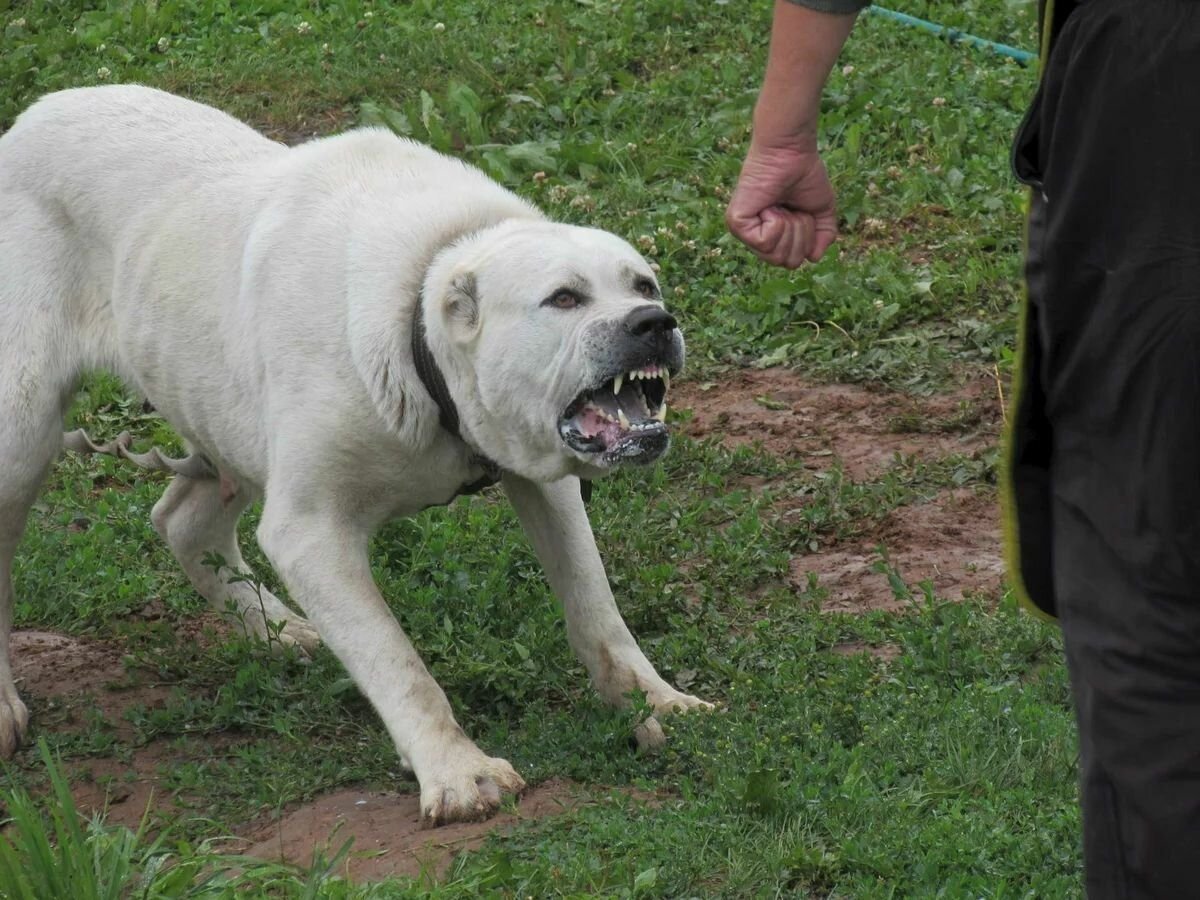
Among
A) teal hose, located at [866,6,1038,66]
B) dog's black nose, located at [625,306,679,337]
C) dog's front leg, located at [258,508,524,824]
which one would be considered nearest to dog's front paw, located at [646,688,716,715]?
dog's front leg, located at [258,508,524,824]

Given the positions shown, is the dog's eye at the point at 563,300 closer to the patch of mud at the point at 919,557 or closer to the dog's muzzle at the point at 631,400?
the dog's muzzle at the point at 631,400

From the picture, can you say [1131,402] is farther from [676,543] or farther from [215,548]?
[215,548]

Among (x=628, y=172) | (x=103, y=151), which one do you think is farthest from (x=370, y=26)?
(x=103, y=151)

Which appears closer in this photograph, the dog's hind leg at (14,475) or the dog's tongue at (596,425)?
the dog's tongue at (596,425)

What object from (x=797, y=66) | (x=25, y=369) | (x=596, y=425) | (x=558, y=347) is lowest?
(x=25, y=369)

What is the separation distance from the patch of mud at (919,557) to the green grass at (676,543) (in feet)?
0.28

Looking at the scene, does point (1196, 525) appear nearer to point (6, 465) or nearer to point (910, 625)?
point (910, 625)

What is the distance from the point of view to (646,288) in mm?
4172

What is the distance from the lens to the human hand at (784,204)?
2654mm

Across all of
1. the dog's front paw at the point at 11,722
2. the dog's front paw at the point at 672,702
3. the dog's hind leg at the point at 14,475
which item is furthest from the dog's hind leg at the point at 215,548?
the dog's front paw at the point at 672,702

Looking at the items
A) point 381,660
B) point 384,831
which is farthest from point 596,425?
point 384,831

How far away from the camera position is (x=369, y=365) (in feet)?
13.7

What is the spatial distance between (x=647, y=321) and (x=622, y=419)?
287 millimetres

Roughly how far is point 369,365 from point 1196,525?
8.35 feet
